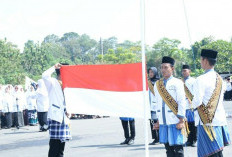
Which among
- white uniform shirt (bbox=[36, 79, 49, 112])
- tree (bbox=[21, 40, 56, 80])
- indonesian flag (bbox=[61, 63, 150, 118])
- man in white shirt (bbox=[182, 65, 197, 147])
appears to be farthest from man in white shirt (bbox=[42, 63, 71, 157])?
tree (bbox=[21, 40, 56, 80])

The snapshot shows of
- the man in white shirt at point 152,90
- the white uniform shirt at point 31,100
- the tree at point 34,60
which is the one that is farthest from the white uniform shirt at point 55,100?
the tree at point 34,60

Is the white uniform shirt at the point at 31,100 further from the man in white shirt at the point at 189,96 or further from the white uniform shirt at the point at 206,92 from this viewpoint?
the white uniform shirt at the point at 206,92

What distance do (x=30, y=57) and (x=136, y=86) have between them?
52264 mm

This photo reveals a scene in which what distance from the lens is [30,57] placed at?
57.3 metres

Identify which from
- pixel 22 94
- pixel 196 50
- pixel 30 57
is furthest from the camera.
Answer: pixel 196 50

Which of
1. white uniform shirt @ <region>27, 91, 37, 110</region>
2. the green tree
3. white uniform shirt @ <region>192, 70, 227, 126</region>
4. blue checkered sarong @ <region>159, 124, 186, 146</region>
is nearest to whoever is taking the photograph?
white uniform shirt @ <region>192, 70, 227, 126</region>

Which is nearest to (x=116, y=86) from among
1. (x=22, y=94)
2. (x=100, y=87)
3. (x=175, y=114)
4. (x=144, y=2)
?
(x=100, y=87)

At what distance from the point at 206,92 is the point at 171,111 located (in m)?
1.02

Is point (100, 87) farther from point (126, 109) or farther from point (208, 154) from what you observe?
point (208, 154)

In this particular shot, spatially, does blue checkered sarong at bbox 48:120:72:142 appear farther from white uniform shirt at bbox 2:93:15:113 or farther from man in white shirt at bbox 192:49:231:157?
white uniform shirt at bbox 2:93:15:113

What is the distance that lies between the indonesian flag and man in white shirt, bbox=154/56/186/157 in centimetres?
60

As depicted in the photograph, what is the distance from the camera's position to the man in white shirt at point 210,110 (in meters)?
6.13

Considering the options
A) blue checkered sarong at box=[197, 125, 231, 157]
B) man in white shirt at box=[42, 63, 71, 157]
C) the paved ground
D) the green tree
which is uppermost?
the green tree

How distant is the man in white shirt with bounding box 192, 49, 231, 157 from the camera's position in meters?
6.13
